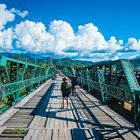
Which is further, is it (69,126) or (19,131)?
(69,126)

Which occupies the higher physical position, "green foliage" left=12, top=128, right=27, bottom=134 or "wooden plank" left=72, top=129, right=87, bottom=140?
"green foliage" left=12, top=128, right=27, bottom=134

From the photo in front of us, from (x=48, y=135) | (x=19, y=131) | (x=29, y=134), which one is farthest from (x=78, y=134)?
(x=19, y=131)

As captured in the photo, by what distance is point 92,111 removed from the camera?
484 inches

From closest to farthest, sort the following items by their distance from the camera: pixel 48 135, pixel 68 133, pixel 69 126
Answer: pixel 48 135 → pixel 68 133 → pixel 69 126

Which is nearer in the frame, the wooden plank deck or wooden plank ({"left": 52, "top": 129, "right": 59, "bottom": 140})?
wooden plank ({"left": 52, "top": 129, "right": 59, "bottom": 140})

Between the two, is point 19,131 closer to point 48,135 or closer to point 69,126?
point 48,135

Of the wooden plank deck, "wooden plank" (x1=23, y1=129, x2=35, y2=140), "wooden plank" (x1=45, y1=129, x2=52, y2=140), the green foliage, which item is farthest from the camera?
the green foliage

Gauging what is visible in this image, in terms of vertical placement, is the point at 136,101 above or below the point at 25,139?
above

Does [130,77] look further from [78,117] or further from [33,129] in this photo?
[33,129]

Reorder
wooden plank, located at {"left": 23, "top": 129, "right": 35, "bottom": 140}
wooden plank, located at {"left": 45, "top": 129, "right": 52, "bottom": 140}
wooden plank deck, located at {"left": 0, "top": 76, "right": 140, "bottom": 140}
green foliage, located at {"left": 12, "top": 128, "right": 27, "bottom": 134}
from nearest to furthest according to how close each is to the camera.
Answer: wooden plank, located at {"left": 23, "top": 129, "right": 35, "bottom": 140} → wooden plank, located at {"left": 45, "top": 129, "right": 52, "bottom": 140} → wooden plank deck, located at {"left": 0, "top": 76, "right": 140, "bottom": 140} → green foliage, located at {"left": 12, "top": 128, "right": 27, "bottom": 134}

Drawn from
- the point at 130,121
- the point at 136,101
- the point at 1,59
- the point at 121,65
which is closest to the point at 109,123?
the point at 130,121

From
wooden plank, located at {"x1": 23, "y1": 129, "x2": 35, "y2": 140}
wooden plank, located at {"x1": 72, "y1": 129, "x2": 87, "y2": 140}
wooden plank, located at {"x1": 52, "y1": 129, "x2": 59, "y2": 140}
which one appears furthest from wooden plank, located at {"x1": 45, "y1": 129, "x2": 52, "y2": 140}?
wooden plank, located at {"x1": 72, "y1": 129, "x2": 87, "y2": 140}

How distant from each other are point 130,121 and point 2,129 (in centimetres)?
450

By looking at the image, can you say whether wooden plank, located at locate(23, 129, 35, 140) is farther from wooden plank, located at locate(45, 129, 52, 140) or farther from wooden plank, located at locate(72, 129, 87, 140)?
wooden plank, located at locate(72, 129, 87, 140)
